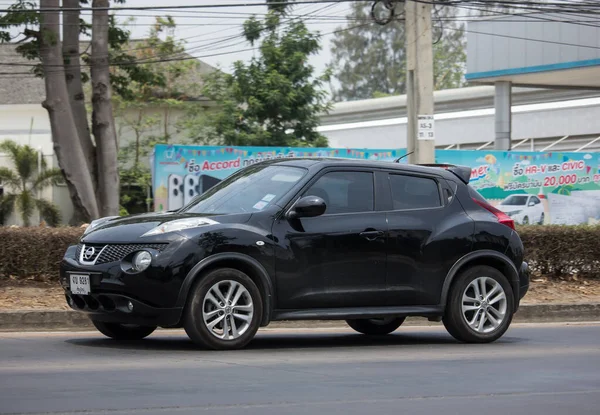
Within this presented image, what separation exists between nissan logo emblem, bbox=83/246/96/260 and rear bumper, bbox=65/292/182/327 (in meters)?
0.32

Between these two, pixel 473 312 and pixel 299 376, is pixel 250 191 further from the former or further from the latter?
pixel 473 312

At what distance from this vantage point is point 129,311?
8523 millimetres

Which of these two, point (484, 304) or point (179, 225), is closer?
point (179, 225)

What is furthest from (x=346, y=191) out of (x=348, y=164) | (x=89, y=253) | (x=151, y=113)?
(x=151, y=113)

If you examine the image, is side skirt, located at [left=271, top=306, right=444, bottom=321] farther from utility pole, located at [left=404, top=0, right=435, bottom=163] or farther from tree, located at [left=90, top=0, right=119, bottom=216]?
tree, located at [left=90, top=0, right=119, bottom=216]

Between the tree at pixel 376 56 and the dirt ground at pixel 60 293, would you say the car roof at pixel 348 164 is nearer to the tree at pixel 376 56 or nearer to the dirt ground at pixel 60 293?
the dirt ground at pixel 60 293

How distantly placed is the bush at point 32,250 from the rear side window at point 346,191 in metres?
4.03

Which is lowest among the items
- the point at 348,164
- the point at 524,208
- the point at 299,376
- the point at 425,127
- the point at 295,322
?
the point at 295,322

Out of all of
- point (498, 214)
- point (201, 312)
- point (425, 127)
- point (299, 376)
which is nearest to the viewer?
point (299, 376)

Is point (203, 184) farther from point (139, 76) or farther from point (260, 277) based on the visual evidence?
point (260, 277)

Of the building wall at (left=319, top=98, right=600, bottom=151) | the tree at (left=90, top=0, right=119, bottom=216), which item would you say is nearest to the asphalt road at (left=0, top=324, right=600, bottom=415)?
the tree at (left=90, top=0, right=119, bottom=216)

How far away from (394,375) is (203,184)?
14.3 m

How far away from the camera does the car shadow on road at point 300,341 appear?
9.28m

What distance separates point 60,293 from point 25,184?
2223 cm
